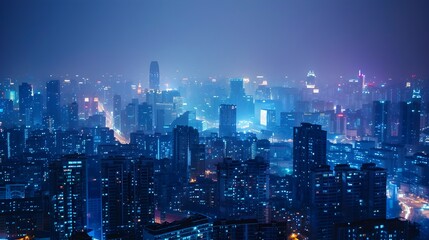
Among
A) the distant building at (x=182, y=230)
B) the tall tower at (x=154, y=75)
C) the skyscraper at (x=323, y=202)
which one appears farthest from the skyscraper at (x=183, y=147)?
the distant building at (x=182, y=230)

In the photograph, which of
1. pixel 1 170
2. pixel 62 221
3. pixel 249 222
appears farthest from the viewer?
pixel 1 170

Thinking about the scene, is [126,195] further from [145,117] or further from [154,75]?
[145,117]

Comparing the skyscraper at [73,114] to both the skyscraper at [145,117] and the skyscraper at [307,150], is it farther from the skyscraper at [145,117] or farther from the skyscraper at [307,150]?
the skyscraper at [307,150]

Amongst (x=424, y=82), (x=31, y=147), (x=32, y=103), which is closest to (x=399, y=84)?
(x=424, y=82)

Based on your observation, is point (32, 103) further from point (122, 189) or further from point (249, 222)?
point (249, 222)

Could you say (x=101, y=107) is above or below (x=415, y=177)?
above
